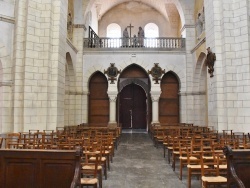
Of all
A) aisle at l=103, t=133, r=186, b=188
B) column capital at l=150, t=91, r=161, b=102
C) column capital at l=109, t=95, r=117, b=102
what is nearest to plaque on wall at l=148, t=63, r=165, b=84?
column capital at l=150, t=91, r=161, b=102

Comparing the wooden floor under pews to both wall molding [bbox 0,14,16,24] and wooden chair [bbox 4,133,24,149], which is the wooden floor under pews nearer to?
wooden chair [bbox 4,133,24,149]

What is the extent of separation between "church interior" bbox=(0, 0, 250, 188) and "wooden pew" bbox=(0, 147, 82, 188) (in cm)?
1

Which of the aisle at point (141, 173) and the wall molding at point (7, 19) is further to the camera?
the wall molding at point (7, 19)

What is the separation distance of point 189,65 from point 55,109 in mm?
9601

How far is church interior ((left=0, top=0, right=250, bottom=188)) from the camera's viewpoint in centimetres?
467

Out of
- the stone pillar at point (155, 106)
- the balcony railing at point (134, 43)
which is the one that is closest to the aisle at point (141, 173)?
the stone pillar at point (155, 106)

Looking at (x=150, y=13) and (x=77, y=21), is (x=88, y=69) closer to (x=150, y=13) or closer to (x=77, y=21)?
(x=77, y=21)

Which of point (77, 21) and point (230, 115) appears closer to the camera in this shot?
point (230, 115)

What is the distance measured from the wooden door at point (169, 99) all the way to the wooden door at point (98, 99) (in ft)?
12.5

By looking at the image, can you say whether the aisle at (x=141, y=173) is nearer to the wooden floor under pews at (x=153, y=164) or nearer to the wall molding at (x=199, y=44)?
the wooden floor under pews at (x=153, y=164)

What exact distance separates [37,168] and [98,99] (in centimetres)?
1405

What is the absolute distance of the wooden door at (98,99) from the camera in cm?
1755

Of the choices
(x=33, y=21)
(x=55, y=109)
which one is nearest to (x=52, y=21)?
(x=33, y=21)

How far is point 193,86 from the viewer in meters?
16.5
